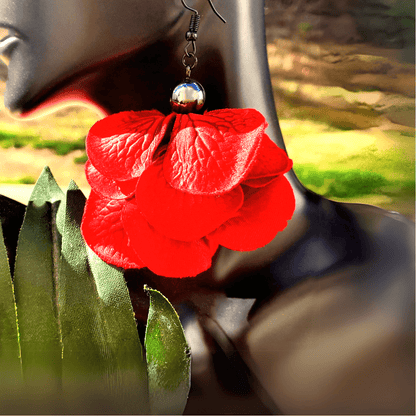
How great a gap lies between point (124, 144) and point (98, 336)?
173 mm

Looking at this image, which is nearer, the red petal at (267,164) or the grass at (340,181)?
the red petal at (267,164)

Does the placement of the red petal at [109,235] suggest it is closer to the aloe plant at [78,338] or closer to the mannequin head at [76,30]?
the aloe plant at [78,338]

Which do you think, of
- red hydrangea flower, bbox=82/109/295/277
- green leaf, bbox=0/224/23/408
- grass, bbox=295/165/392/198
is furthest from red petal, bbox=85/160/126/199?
grass, bbox=295/165/392/198

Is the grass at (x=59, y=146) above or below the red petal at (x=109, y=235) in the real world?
above

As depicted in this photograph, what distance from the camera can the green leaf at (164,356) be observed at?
1.08ft

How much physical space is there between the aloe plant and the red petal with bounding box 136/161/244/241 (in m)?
0.08

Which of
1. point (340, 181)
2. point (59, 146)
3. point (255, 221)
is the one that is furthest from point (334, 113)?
point (59, 146)

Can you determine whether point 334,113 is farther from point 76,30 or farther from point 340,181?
point 76,30

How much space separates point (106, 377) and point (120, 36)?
1.02 feet

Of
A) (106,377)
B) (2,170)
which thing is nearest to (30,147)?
(2,170)

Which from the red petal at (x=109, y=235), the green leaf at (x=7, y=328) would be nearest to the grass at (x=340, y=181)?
the red petal at (x=109, y=235)

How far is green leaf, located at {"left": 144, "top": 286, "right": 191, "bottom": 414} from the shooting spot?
0.33 metres

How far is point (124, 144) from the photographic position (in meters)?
0.30

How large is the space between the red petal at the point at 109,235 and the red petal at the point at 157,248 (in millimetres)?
26
